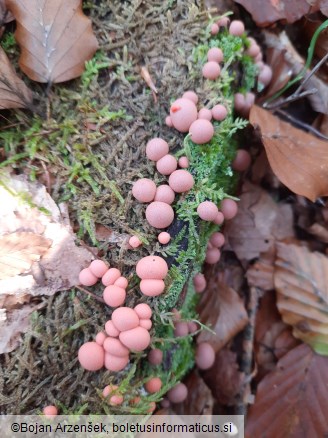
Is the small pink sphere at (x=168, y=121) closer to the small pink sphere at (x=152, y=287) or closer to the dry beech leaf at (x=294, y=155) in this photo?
the dry beech leaf at (x=294, y=155)

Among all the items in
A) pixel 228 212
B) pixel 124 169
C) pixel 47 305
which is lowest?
pixel 47 305

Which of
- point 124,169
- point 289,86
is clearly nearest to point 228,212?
point 124,169

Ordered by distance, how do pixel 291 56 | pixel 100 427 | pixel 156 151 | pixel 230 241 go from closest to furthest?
pixel 100 427 < pixel 156 151 < pixel 291 56 < pixel 230 241

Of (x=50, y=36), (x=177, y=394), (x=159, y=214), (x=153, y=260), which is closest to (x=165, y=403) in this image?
(x=177, y=394)

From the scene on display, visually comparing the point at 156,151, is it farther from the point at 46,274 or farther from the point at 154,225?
the point at 46,274

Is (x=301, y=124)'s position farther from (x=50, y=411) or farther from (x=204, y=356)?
(x=50, y=411)

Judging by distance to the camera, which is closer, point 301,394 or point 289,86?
point 301,394
